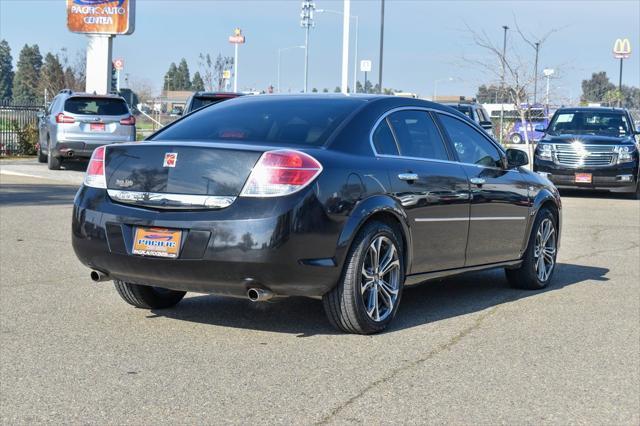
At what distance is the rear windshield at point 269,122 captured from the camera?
664 cm

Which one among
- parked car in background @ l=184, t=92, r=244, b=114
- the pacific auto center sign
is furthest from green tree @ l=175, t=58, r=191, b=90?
parked car in background @ l=184, t=92, r=244, b=114

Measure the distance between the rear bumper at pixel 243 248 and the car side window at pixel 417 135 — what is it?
1283mm

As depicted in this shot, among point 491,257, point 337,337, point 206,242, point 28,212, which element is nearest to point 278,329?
point 337,337

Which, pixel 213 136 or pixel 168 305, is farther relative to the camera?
pixel 168 305

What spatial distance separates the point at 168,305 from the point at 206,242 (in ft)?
5.08

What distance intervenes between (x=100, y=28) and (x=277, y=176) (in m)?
26.5

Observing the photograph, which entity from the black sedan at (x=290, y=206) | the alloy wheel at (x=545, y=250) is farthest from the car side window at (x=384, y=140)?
the alloy wheel at (x=545, y=250)

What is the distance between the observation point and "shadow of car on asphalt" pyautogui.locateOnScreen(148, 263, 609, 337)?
6867mm

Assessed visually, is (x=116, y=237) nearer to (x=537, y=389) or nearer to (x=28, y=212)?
(x=537, y=389)

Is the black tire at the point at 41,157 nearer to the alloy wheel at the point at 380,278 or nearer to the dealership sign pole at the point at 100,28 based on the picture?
the dealership sign pole at the point at 100,28

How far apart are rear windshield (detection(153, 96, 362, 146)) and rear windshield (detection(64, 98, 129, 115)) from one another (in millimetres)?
15550

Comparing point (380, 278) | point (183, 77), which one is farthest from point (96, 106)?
point (183, 77)

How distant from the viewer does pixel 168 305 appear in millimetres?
7383

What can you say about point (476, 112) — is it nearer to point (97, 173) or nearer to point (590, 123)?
point (590, 123)
